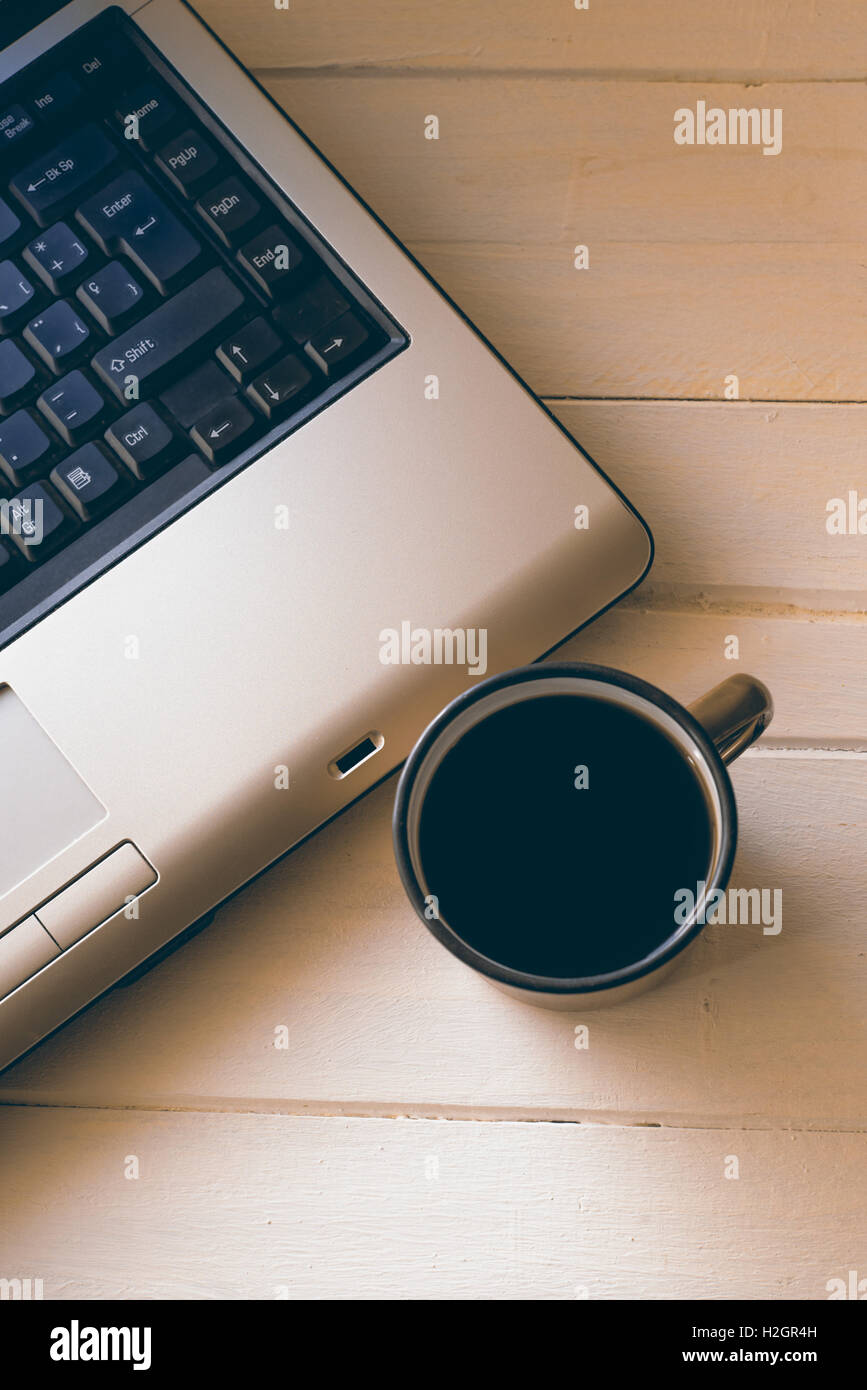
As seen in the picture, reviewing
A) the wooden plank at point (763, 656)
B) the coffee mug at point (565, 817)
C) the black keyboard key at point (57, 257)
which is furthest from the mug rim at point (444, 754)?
the black keyboard key at point (57, 257)

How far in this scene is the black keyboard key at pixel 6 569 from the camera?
1.32 ft

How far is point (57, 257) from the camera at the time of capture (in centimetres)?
42

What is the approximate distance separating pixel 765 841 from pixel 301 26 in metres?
0.43

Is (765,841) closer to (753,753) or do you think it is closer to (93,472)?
(753,753)

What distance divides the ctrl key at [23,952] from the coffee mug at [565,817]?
13 cm

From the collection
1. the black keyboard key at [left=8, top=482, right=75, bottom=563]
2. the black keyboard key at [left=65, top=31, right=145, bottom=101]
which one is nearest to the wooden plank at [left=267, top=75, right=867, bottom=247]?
the black keyboard key at [left=65, top=31, right=145, bottom=101]

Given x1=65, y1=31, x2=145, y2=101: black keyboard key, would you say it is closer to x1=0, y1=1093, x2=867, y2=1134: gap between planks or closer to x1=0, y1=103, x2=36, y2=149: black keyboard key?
x1=0, y1=103, x2=36, y2=149: black keyboard key

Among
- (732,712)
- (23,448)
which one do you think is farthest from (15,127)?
(732,712)

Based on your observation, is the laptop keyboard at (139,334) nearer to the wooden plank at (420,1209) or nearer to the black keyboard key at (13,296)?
the black keyboard key at (13,296)

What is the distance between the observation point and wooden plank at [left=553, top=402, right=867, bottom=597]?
1.53ft

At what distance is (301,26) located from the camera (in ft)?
1.74

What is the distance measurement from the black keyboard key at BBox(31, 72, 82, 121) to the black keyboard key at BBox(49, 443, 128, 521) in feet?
0.43

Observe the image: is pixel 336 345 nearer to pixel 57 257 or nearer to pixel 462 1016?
pixel 57 257
